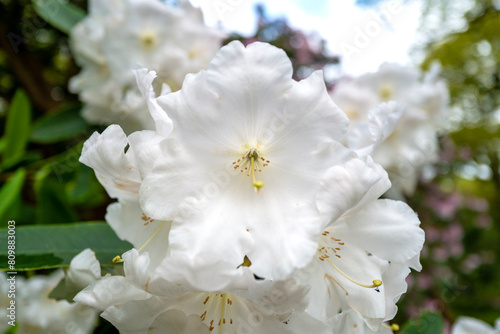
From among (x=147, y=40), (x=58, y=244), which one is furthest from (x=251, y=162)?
(x=147, y=40)

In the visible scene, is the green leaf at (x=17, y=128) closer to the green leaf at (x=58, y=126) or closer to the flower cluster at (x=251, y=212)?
the green leaf at (x=58, y=126)

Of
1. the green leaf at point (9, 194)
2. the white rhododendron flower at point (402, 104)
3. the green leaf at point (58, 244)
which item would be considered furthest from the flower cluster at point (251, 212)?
the white rhododendron flower at point (402, 104)

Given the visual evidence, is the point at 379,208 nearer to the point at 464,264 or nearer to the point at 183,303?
the point at 183,303

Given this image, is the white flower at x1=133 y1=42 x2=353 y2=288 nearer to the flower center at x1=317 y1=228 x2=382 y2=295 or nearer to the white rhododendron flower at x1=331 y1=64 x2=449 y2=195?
the flower center at x1=317 y1=228 x2=382 y2=295

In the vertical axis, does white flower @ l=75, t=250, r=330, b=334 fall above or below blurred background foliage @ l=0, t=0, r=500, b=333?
above

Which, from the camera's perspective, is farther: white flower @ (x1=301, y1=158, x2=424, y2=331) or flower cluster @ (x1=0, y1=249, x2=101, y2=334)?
flower cluster @ (x1=0, y1=249, x2=101, y2=334)

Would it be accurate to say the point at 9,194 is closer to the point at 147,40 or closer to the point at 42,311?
the point at 42,311

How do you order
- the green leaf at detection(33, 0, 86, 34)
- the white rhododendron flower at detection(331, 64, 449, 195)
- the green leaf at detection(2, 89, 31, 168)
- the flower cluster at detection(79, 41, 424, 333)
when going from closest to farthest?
the flower cluster at detection(79, 41, 424, 333)
the green leaf at detection(2, 89, 31, 168)
the green leaf at detection(33, 0, 86, 34)
the white rhododendron flower at detection(331, 64, 449, 195)

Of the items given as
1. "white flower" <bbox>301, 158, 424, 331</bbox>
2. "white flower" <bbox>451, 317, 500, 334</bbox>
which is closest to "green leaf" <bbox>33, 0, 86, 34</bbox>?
"white flower" <bbox>301, 158, 424, 331</bbox>
